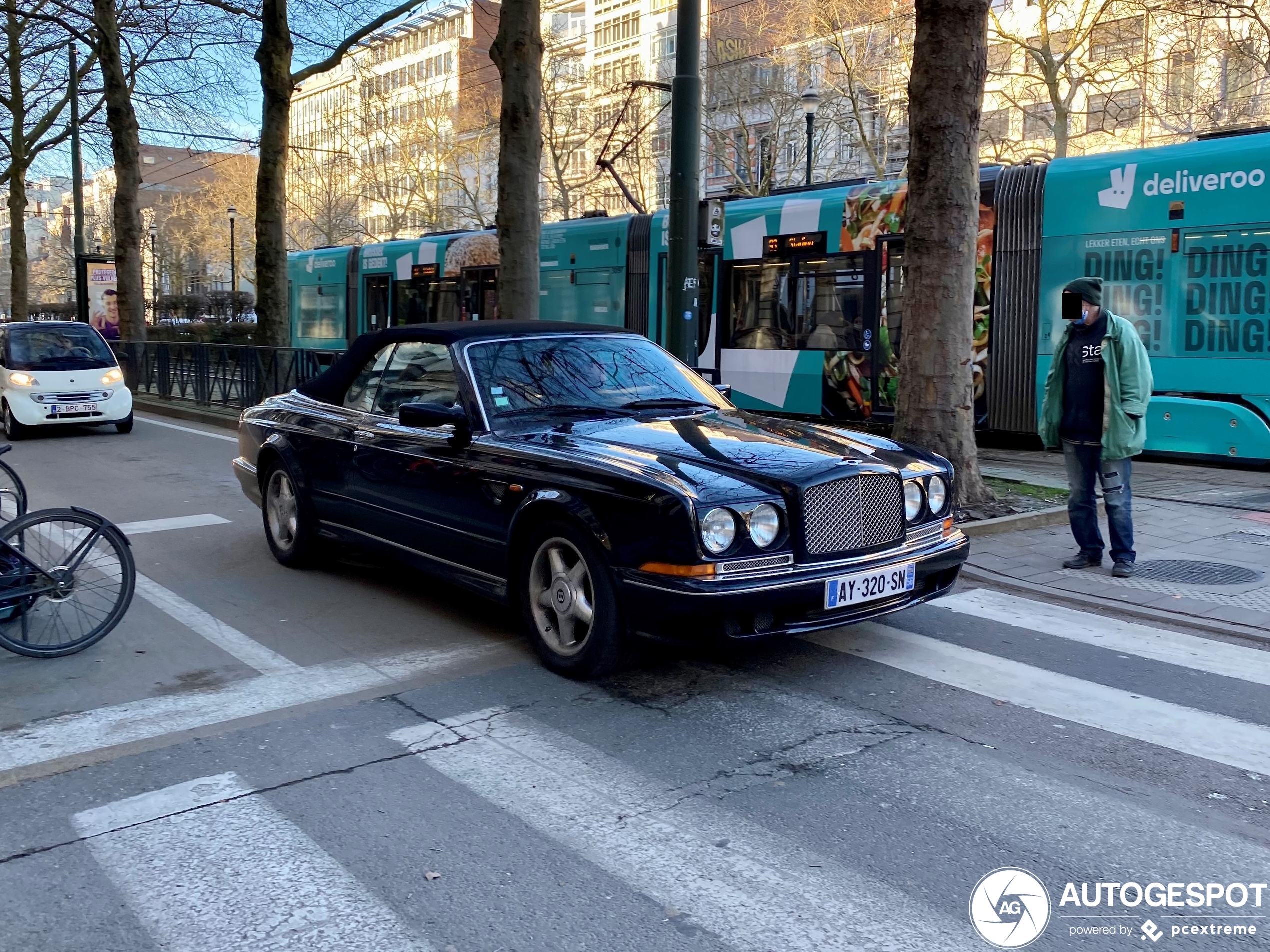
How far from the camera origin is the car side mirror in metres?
5.86

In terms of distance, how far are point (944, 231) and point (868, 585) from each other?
15.5 feet

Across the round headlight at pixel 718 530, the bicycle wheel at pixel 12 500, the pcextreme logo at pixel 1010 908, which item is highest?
the round headlight at pixel 718 530

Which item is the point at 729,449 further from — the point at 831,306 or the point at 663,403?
the point at 831,306

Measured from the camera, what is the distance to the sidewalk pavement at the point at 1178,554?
6.78 m

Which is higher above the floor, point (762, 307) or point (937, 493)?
point (762, 307)

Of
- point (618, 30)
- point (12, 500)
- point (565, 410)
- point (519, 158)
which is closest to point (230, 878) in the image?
point (565, 410)

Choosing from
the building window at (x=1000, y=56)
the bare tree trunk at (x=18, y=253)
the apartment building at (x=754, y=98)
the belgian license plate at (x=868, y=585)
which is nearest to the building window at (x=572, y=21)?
the apartment building at (x=754, y=98)

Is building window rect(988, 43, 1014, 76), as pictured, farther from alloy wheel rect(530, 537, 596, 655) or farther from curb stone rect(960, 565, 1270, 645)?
alloy wheel rect(530, 537, 596, 655)

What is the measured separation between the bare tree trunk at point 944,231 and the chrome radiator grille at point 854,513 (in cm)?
388

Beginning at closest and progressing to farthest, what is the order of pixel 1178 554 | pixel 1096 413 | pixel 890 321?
pixel 1096 413, pixel 1178 554, pixel 890 321

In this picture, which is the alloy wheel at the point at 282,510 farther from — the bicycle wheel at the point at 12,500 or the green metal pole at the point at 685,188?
the green metal pole at the point at 685,188

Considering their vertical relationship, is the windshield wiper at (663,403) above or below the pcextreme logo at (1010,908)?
above

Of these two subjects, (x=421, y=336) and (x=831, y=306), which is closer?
(x=421, y=336)

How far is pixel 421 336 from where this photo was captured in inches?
264
